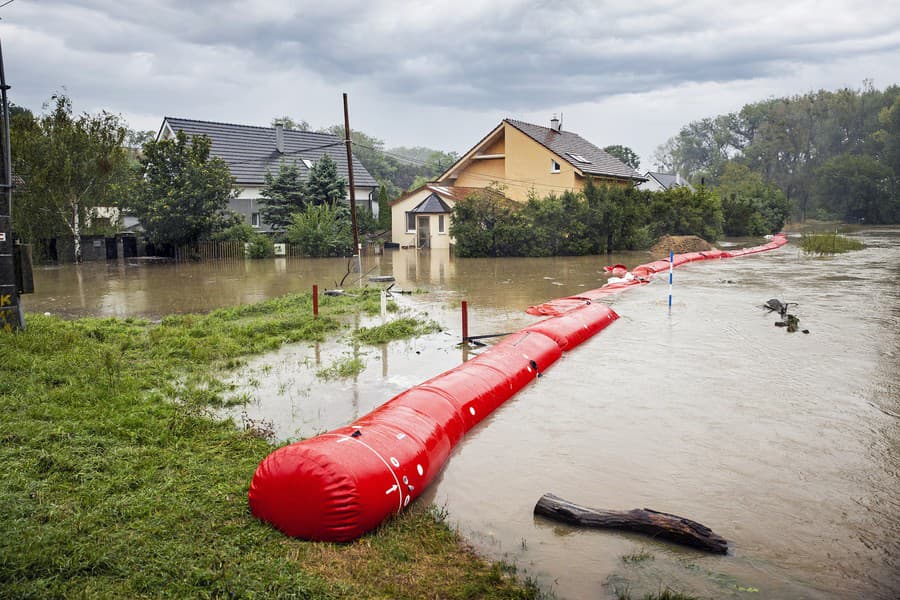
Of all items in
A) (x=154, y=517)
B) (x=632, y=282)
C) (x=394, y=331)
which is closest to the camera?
(x=154, y=517)

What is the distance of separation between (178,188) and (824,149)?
80308 millimetres

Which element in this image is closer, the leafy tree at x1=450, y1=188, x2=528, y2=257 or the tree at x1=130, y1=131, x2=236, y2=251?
the tree at x1=130, y1=131, x2=236, y2=251

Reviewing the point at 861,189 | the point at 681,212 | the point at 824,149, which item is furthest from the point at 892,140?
the point at 681,212

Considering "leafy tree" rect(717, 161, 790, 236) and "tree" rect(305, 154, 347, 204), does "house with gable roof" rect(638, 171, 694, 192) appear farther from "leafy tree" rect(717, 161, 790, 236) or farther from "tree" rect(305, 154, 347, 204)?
"tree" rect(305, 154, 347, 204)

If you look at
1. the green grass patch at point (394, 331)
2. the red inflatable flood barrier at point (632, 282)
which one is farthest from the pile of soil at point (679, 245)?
the green grass patch at point (394, 331)

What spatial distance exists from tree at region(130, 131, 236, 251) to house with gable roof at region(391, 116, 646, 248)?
1108 centimetres

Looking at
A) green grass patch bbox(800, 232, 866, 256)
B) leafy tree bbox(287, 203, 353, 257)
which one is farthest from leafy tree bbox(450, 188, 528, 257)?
green grass patch bbox(800, 232, 866, 256)

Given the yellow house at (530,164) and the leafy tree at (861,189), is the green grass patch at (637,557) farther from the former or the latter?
the leafy tree at (861,189)

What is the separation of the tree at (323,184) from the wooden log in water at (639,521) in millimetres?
29891

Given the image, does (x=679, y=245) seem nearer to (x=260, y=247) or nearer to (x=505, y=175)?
(x=505, y=175)

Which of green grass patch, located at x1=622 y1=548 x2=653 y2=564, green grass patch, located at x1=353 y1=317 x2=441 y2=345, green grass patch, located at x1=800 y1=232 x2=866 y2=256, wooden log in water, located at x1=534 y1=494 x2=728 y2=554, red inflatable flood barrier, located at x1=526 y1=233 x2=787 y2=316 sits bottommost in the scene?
green grass patch, located at x1=622 y1=548 x2=653 y2=564

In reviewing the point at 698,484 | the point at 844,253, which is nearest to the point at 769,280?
the point at 844,253

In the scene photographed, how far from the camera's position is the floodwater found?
481cm

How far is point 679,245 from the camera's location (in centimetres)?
3362
